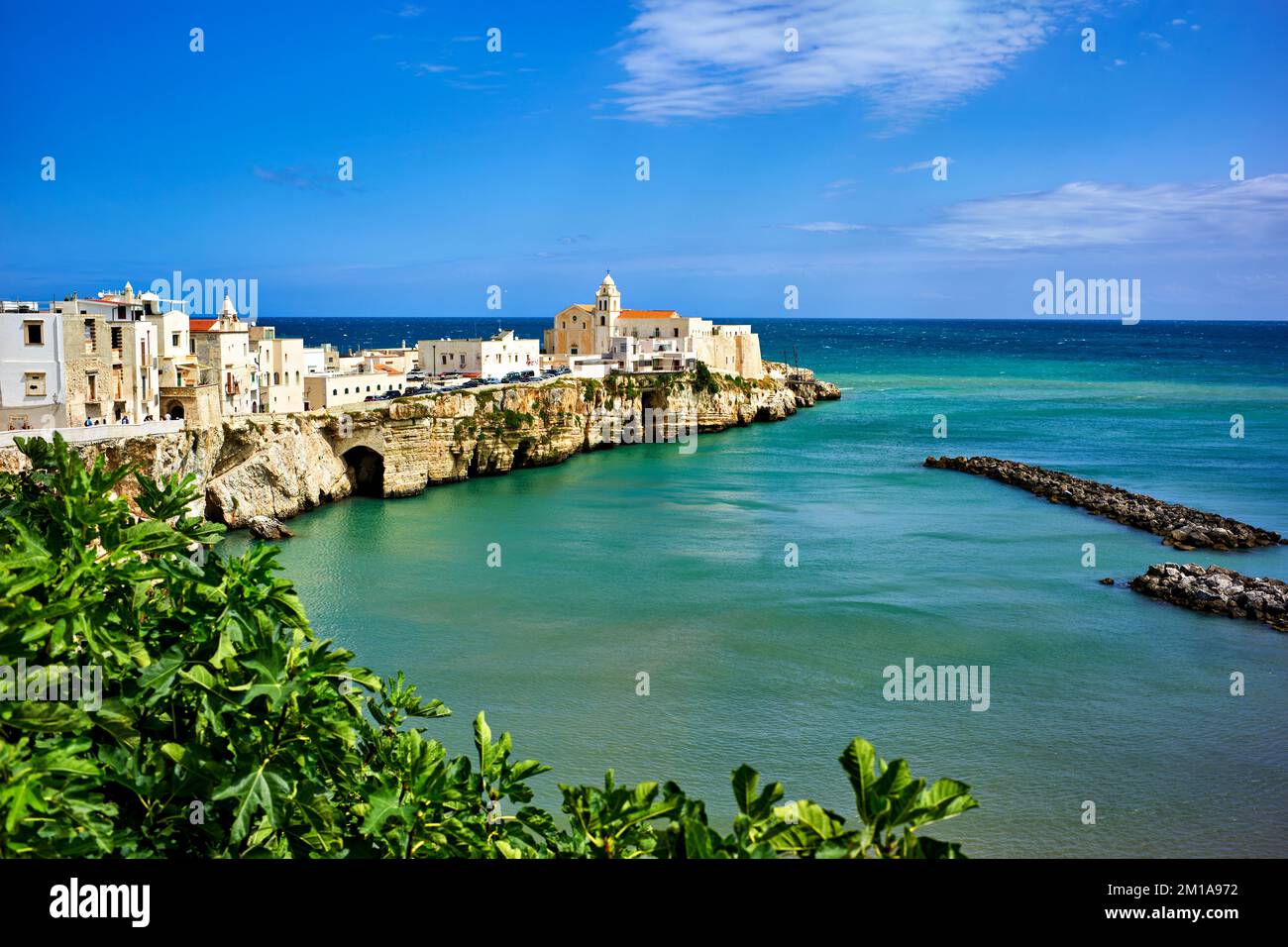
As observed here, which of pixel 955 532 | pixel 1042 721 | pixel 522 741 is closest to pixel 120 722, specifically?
pixel 522 741

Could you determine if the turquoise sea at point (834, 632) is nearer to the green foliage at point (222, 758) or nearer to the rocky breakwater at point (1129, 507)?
the rocky breakwater at point (1129, 507)

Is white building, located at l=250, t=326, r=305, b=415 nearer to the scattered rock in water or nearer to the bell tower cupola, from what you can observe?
the scattered rock in water

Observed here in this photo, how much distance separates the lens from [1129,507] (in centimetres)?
→ 3400

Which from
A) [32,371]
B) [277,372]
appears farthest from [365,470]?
[32,371]

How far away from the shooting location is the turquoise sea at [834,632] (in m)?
14.8

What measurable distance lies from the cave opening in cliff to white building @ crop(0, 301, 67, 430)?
10.5 meters

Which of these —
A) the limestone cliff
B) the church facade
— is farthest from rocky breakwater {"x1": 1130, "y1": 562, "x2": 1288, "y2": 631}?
the church facade

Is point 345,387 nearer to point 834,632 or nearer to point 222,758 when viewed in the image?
point 834,632

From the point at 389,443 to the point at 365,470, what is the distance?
5.32 ft

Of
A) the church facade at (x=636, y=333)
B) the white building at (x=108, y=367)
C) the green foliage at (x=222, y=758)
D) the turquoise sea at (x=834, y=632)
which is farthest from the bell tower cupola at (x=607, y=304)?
the green foliage at (x=222, y=758)

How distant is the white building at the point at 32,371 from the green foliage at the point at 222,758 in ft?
95.7

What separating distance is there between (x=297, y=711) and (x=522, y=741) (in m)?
11.8

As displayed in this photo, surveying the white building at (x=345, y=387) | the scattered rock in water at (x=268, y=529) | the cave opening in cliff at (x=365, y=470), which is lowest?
the scattered rock in water at (x=268, y=529)

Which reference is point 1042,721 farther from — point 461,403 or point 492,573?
point 461,403
